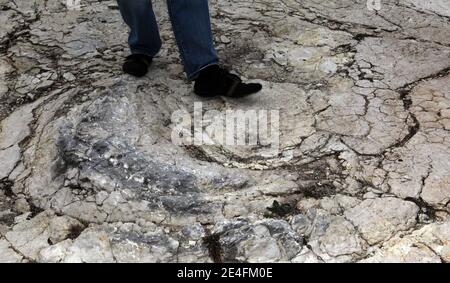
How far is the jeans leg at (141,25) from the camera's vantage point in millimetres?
1831

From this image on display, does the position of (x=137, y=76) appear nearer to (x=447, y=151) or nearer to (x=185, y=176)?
(x=185, y=176)

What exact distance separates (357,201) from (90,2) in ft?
6.19

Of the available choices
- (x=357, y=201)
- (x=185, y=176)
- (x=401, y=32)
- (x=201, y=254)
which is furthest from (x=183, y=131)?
(x=401, y=32)

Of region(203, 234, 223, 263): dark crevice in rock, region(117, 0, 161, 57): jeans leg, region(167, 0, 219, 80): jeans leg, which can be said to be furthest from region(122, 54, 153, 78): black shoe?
region(203, 234, 223, 263): dark crevice in rock

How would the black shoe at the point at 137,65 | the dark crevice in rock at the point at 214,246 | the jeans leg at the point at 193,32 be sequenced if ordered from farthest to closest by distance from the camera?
the black shoe at the point at 137,65 → the jeans leg at the point at 193,32 → the dark crevice in rock at the point at 214,246

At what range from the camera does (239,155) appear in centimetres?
166

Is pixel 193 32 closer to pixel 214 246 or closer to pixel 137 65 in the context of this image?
pixel 137 65

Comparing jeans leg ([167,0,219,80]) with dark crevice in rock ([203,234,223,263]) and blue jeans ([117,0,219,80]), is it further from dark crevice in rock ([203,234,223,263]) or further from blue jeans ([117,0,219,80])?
dark crevice in rock ([203,234,223,263])

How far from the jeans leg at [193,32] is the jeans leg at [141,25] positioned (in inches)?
5.7

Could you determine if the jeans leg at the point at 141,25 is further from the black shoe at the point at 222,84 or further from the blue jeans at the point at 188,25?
the black shoe at the point at 222,84

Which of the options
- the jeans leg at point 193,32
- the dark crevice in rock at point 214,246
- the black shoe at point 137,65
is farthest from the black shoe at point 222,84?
the dark crevice in rock at point 214,246

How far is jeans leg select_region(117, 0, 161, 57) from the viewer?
1831 millimetres

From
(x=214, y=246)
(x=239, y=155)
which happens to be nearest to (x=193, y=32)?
(x=239, y=155)

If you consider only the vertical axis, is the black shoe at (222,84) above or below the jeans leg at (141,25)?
below
